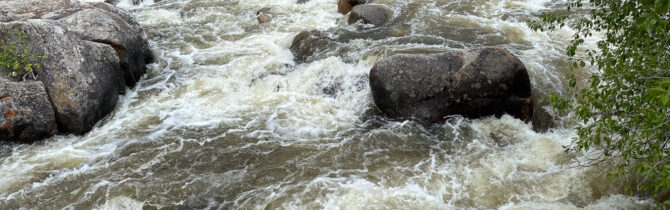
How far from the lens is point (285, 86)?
10.1m

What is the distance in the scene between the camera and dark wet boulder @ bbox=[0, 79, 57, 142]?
25.1 feet

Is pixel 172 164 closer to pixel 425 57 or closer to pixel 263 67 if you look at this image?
pixel 263 67

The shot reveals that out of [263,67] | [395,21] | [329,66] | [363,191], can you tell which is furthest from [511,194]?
[395,21]

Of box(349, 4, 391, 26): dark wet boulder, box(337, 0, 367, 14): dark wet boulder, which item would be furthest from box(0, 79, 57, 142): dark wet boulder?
box(337, 0, 367, 14): dark wet boulder

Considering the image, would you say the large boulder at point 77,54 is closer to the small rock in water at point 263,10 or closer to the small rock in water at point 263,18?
the small rock in water at point 263,18

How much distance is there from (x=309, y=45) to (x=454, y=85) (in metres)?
5.06

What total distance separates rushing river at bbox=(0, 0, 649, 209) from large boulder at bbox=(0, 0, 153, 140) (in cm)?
39

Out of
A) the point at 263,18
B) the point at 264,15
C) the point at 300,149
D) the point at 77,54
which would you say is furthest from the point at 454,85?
the point at 264,15

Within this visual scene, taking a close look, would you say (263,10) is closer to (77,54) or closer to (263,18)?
(263,18)

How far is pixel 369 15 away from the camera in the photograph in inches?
530

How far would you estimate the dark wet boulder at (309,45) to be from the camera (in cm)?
1167

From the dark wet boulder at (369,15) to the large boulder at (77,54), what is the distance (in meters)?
6.42

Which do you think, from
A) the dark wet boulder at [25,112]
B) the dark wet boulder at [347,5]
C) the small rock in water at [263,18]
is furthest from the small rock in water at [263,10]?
the dark wet boulder at [25,112]

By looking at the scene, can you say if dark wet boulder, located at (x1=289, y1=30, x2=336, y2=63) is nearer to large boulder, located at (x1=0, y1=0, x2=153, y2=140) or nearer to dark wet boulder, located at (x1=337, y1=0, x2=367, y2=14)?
dark wet boulder, located at (x1=337, y1=0, x2=367, y2=14)
